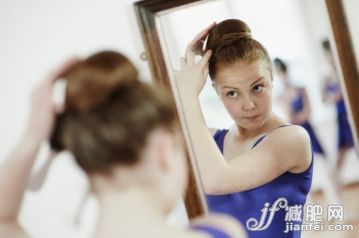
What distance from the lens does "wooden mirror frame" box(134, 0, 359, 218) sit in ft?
2.86

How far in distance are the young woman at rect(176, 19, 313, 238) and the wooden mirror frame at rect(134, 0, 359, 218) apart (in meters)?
0.03

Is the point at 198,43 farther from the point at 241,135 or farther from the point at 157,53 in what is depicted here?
the point at 241,135

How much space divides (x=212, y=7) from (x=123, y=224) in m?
0.56

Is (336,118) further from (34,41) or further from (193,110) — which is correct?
(34,41)

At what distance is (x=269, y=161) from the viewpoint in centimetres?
90

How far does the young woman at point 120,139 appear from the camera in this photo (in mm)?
532

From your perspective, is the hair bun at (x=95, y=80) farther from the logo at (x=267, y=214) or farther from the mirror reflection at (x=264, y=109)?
the logo at (x=267, y=214)

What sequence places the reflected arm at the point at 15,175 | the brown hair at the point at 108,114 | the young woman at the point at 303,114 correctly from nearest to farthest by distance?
1. the brown hair at the point at 108,114
2. the reflected arm at the point at 15,175
3. the young woman at the point at 303,114

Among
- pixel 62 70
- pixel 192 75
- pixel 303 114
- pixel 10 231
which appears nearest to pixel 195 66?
pixel 192 75

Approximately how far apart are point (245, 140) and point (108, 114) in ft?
1.52

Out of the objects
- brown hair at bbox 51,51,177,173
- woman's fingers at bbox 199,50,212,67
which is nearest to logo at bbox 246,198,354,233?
woman's fingers at bbox 199,50,212,67

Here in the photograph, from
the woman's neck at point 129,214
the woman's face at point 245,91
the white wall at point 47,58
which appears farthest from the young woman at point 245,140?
the woman's neck at point 129,214

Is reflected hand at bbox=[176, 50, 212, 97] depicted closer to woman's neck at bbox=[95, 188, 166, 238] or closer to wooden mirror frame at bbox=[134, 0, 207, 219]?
wooden mirror frame at bbox=[134, 0, 207, 219]

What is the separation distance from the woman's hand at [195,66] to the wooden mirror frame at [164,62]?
1.8 inches
